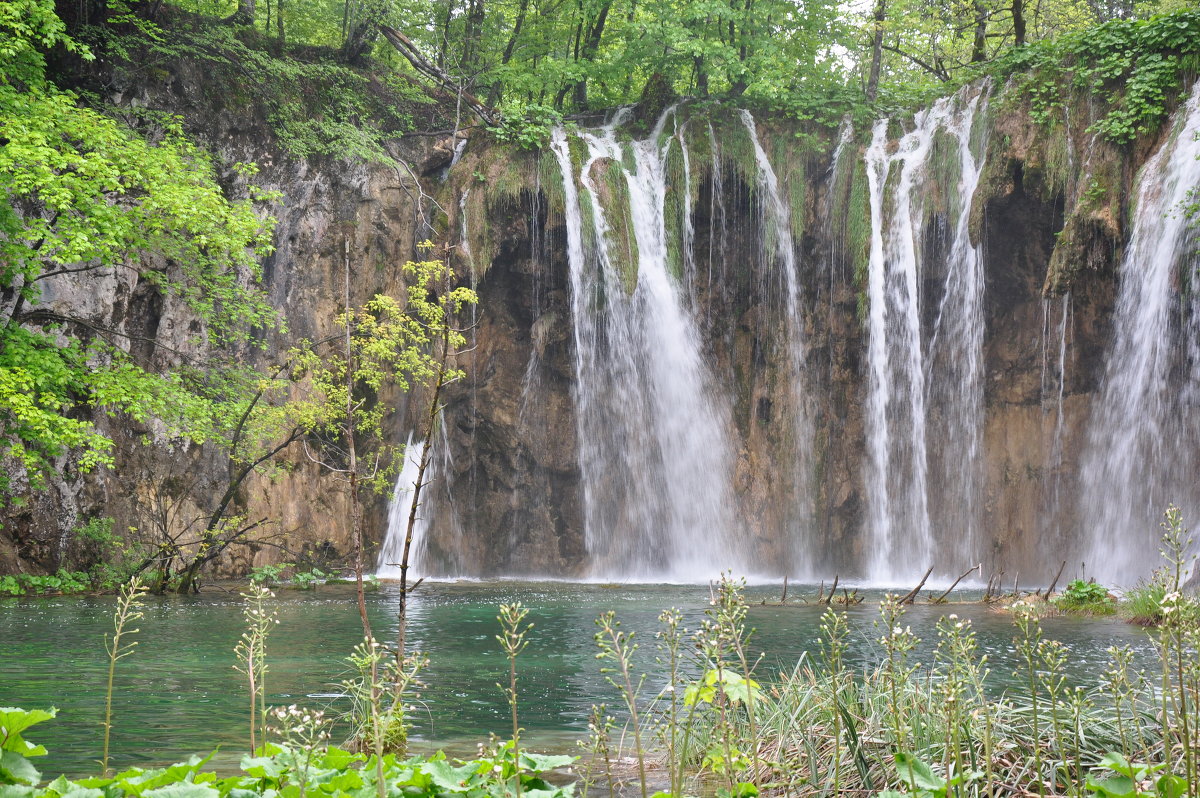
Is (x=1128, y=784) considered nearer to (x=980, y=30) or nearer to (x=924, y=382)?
(x=924, y=382)

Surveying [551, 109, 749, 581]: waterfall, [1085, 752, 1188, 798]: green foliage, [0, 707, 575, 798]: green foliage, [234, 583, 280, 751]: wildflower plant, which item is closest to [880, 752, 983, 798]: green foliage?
[1085, 752, 1188, 798]: green foliage

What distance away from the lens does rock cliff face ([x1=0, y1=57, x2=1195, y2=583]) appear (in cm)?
2028

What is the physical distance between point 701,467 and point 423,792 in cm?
2004

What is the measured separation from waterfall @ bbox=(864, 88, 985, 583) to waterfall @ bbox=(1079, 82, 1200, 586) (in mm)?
2575

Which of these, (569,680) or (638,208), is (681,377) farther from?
(569,680)

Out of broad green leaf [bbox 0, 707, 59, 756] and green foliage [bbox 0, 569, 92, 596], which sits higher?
broad green leaf [bbox 0, 707, 59, 756]

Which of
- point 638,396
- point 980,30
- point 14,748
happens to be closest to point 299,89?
point 638,396

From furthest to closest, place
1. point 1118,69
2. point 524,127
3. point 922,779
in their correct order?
point 524,127 < point 1118,69 < point 922,779

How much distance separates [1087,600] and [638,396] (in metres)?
11.4

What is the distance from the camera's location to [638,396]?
73.1 ft

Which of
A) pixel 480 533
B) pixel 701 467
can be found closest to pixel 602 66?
pixel 701 467

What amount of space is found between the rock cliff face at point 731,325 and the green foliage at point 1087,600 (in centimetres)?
810

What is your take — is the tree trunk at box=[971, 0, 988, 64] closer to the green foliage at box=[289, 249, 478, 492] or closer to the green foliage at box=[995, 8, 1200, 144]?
the green foliage at box=[995, 8, 1200, 144]

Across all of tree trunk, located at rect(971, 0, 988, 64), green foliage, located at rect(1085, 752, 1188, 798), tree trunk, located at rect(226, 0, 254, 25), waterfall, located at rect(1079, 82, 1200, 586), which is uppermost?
tree trunk, located at rect(971, 0, 988, 64)
